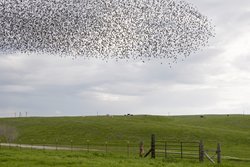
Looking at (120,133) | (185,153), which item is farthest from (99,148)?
(120,133)

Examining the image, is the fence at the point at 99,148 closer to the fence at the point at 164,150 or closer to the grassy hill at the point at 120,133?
the fence at the point at 164,150

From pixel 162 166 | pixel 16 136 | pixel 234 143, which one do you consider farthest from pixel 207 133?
pixel 162 166

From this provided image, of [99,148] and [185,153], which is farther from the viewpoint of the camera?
[99,148]

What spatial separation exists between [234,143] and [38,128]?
58263 mm

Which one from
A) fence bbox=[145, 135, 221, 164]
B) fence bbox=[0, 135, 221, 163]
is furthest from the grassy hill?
fence bbox=[145, 135, 221, 164]

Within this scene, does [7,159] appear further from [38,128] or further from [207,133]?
[38,128]

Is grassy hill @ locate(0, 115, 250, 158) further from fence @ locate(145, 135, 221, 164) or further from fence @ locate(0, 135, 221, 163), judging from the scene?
fence @ locate(145, 135, 221, 164)

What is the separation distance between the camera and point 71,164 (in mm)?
38312

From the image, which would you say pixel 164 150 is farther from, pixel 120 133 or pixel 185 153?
pixel 120 133

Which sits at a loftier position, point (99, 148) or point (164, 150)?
point (164, 150)

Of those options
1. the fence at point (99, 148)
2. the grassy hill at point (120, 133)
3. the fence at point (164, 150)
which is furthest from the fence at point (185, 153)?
the grassy hill at point (120, 133)

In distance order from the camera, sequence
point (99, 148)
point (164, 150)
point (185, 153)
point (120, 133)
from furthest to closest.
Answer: point (120, 133) < point (99, 148) < point (164, 150) < point (185, 153)

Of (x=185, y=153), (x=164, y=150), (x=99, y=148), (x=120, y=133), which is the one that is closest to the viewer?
(x=185, y=153)

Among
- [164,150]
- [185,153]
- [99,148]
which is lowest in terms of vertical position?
[99,148]
